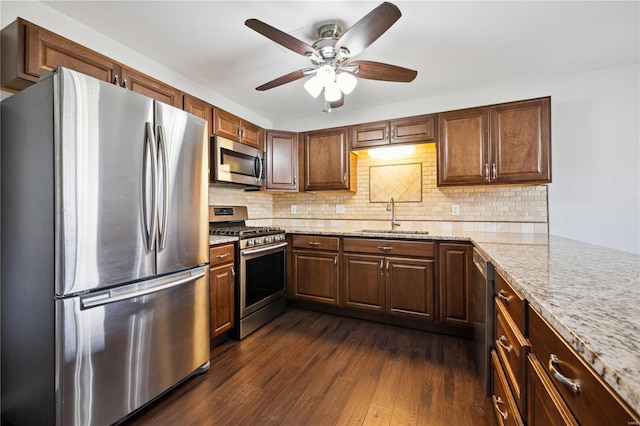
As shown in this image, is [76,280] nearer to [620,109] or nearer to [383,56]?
[383,56]

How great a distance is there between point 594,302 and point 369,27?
144cm

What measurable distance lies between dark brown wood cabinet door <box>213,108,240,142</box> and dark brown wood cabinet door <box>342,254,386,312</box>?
1.66m

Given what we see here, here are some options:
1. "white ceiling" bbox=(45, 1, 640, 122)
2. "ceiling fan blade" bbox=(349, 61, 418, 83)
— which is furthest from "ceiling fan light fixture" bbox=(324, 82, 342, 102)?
"white ceiling" bbox=(45, 1, 640, 122)

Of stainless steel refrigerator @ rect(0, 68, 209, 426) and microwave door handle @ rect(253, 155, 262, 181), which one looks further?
microwave door handle @ rect(253, 155, 262, 181)

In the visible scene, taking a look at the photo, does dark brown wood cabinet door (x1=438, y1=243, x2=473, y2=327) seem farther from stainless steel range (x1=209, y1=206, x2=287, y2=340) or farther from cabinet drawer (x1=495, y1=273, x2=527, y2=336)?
stainless steel range (x1=209, y1=206, x2=287, y2=340)

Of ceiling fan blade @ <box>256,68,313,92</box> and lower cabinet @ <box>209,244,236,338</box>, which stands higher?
ceiling fan blade @ <box>256,68,313,92</box>

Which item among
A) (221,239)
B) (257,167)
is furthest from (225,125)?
(221,239)

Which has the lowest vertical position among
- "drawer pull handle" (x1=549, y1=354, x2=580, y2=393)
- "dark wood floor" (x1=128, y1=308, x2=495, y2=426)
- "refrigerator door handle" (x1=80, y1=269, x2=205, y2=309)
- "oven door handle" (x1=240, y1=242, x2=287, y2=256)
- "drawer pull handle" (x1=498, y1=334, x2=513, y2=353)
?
"dark wood floor" (x1=128, y1=308, x2=495, y2=426)

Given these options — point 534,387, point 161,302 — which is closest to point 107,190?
point 161,302

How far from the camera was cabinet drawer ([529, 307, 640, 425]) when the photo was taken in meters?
0.47

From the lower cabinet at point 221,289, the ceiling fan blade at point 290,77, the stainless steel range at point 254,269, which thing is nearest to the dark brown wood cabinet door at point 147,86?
the ceiling fan blade at point 290,77

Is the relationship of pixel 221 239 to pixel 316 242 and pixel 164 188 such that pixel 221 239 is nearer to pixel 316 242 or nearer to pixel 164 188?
pixel 164 188

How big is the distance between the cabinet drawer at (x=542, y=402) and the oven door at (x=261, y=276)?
2061 mm

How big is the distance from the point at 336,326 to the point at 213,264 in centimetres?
132
